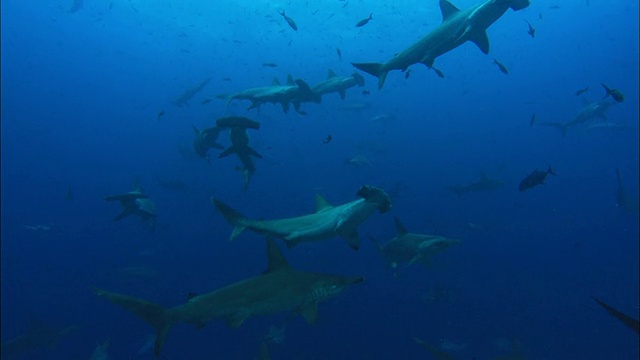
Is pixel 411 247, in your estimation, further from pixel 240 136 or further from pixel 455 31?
pixel 240 136

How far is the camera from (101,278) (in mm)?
18531

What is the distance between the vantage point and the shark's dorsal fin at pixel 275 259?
11.1 ft

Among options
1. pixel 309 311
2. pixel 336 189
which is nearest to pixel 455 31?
pixel 309 311

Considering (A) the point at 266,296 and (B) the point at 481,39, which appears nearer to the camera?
(A) the point at 266,296

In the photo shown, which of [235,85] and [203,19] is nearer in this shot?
[203,19]

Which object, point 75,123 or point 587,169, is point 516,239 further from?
point 75,123

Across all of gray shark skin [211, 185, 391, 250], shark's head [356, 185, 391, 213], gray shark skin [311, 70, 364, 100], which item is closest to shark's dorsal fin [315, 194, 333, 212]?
gray shark skin [211, 185, 391, 250]

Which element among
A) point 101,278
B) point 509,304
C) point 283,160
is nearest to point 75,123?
point 283,160

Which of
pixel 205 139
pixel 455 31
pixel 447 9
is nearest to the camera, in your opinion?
pixel 455 31

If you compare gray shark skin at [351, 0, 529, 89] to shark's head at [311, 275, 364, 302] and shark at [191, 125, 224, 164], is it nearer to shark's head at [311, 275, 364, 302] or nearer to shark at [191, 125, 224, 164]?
shark's head at [311, 275, 364, 302]

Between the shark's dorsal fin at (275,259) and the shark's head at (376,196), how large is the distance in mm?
752

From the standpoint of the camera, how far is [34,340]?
1028 cm

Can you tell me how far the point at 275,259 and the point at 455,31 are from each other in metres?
3.12

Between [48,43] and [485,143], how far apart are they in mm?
35412
